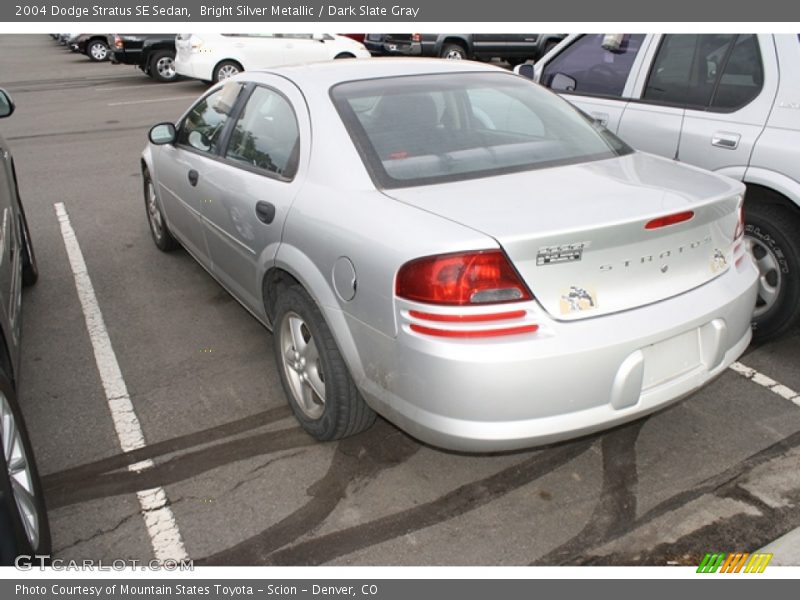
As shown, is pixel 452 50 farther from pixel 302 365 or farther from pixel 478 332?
pixel 478 332

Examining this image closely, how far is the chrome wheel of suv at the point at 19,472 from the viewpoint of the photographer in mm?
2404

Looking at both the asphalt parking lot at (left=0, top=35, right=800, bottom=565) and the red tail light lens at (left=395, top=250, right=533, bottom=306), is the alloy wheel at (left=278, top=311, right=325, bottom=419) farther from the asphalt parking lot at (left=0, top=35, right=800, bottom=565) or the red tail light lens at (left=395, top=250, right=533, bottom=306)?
the red tail light lens at (left=395, top=250, right=533, bottom=306)

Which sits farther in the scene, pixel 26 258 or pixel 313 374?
pixel 26 258

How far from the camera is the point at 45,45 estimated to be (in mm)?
33125

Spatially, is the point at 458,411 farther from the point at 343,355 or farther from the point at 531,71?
the point at 531,71

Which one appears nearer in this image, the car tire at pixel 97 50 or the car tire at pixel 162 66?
the car tire at pixel 162 66

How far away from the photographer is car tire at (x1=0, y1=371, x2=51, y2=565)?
87.0 inches

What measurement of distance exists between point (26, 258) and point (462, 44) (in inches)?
567

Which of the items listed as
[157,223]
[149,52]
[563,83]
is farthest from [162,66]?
[563,83]

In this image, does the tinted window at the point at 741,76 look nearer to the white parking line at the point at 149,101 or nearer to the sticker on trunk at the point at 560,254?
the sticker on trunk at the point at 560,254

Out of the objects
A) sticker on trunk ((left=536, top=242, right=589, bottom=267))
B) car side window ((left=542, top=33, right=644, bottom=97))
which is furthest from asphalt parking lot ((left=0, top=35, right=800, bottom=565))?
car side window ((left=542, top=33, right=644, bottom=97))

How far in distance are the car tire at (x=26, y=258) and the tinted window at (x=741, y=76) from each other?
14.8 feet

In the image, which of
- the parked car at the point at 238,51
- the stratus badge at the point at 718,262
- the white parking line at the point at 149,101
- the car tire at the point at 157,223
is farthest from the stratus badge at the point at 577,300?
the white parking line at the point at 149,101

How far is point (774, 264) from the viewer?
4.01 meters
